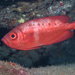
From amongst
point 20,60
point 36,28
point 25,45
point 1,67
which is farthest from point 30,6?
point 20,60

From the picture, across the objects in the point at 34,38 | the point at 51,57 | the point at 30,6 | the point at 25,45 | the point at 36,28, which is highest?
the point at 30,6

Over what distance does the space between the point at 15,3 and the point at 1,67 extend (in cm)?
257

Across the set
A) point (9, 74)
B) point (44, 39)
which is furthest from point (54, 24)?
point (9, 74)

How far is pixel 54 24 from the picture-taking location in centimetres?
192

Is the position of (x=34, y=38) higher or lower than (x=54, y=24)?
lower

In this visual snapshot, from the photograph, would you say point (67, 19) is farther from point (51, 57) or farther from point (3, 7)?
→ point (51, 57)

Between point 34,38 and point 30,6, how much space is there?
1.89 m

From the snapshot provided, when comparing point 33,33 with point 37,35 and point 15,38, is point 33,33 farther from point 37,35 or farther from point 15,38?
point 15,38

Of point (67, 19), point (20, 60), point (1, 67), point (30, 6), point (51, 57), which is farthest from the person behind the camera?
point (51, 57)

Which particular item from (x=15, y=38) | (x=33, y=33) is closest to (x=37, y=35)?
(x=33, y=33)

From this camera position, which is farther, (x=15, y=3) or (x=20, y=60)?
(x=20, y=60)

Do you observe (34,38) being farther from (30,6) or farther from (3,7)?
(3,7)

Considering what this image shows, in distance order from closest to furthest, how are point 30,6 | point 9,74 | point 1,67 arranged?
point 9,74
point 1,67
point 30,6

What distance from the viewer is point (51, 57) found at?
486 centimetres
